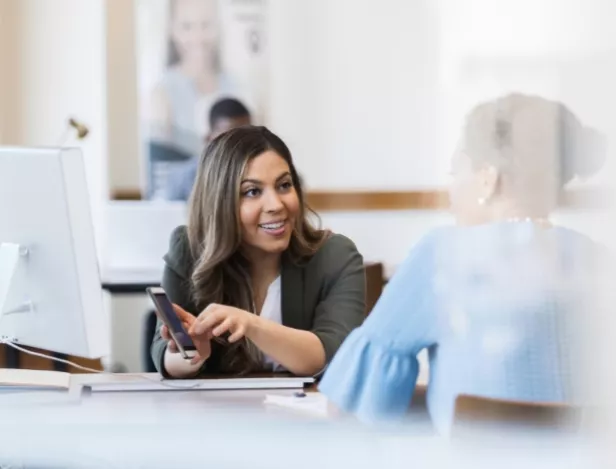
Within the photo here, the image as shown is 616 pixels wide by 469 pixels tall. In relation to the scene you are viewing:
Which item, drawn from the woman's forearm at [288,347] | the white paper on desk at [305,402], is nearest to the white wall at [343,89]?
the woman's forearm at [288,347]

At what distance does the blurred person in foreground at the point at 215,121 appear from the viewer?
425 centimetres

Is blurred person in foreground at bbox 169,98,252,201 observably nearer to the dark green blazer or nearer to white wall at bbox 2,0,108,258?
white wall at bbox 2,0,108,258

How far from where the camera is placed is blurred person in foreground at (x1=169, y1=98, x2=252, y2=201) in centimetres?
425

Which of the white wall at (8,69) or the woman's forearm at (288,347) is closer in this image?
the woman's forearm at (288,347)

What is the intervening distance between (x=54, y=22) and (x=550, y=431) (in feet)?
12.2

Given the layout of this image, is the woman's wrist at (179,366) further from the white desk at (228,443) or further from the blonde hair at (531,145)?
the blonde hair at (531,145)

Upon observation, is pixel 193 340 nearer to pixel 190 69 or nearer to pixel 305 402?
pixel 305 402

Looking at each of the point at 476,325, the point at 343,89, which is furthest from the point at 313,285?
the point at 343,89

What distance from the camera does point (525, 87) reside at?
109cm

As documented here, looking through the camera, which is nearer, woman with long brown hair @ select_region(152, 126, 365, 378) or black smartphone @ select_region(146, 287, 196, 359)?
black smartphone @ select_region(146, 287, 196, 359)

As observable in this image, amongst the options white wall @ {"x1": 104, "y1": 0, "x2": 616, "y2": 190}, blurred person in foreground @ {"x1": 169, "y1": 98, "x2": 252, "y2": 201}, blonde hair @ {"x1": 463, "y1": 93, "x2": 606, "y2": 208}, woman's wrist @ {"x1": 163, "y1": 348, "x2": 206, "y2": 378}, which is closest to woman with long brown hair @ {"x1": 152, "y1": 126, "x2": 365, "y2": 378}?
woman's wrist @ {"x1": 163, "y1": 348, "x2": 206, "y2": 378}

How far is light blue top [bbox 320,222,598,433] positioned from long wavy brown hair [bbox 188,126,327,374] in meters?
0.47

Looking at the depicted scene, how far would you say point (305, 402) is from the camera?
1377 mm

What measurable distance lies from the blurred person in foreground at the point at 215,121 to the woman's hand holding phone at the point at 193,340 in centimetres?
261
